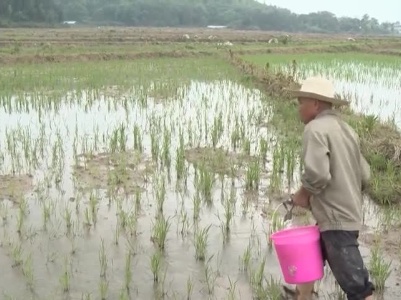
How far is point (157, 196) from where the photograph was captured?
163 inches

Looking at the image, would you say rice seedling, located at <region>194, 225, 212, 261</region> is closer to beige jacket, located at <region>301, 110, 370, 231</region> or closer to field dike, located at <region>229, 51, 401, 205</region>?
beige jacket, located at <region>301, 110, 370, 231</region>

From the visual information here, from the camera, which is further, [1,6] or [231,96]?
[1,6]

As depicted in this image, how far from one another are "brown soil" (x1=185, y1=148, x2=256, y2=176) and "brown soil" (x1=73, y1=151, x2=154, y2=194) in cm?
51

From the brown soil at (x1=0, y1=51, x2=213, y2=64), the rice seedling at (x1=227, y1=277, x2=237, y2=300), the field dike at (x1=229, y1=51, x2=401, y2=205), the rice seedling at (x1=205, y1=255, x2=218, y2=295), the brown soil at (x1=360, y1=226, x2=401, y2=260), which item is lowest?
the rice seedling at (x1=205, y1=255, x2=218, y2=295)

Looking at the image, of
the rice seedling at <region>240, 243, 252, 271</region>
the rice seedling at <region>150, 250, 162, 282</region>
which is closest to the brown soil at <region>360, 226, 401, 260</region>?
the rice seedling at <region>240, 243, 252, 271</region>

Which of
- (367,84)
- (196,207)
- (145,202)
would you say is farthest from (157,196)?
(367,84)

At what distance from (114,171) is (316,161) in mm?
3001

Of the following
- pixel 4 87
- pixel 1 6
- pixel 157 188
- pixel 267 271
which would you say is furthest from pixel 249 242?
pixel 1 6

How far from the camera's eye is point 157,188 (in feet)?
14.4

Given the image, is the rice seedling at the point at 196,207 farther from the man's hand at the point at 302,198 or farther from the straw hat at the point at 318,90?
the straw hat at the point at 318,90

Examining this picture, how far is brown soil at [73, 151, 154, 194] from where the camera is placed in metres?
4.48

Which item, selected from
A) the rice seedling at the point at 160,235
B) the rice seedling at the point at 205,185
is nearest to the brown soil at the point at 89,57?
the rice seedling at the point at 205,185

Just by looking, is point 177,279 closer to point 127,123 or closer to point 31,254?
point 31,254

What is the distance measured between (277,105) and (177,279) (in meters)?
5.52
